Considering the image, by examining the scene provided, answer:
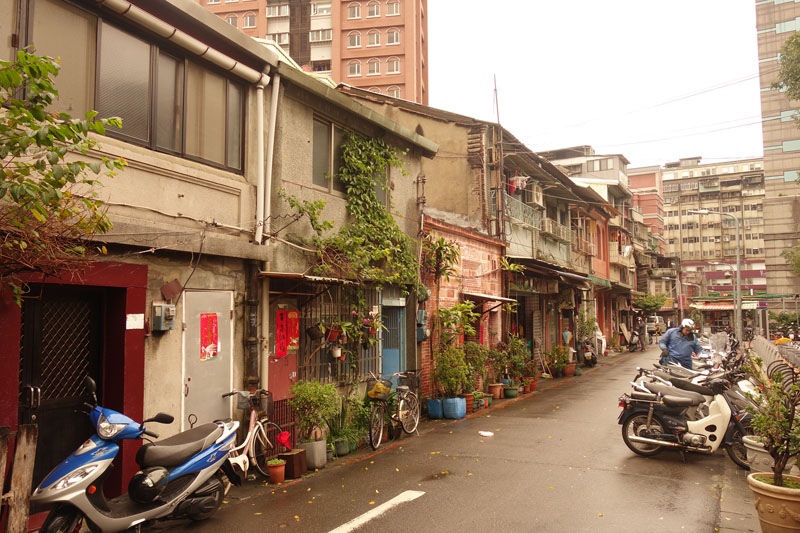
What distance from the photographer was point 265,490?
7.53 m

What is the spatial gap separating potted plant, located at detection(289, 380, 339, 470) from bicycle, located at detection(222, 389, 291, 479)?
32 cm

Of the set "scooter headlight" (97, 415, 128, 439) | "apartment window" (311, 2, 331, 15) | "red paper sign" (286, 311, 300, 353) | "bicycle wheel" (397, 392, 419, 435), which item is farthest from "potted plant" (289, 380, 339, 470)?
"apartment window" (311, 2, 331, 15)

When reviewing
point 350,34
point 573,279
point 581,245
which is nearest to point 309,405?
point 573,279

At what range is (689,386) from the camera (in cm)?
919

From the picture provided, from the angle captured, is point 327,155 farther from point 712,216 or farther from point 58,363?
point 712,216

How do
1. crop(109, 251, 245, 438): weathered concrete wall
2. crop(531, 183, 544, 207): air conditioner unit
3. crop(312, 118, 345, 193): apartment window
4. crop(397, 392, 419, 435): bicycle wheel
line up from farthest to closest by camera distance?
crop(531, 183, 544, 207): air conditioner unit < crop(397, 392, 419, 435): bicycle wheel < crop(312, 118, 345, 193): apartment window < crop(109, 251, 245, 438): weathered concrete wall

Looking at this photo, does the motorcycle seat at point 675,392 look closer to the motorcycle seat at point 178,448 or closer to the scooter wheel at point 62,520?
the motorcycle seat at point 178,448

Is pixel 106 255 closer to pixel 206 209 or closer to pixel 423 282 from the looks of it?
pixel 206 209

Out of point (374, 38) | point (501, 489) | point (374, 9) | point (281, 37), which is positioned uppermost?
point (374, 9)

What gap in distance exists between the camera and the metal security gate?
607cm

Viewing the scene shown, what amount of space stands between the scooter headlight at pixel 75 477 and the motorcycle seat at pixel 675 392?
780cm

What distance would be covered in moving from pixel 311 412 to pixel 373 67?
161 feet

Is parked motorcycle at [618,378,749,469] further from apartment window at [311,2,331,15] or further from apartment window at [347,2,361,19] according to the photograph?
apartment window at [311,2,331,15]

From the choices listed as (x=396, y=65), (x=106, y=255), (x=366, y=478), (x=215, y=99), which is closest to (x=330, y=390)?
(x=366, y=478)
